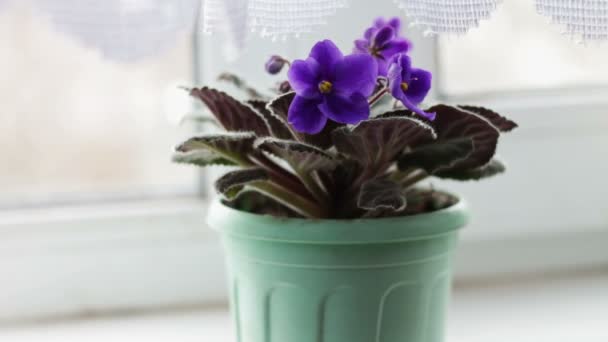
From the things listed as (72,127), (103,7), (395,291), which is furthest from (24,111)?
(395,291)

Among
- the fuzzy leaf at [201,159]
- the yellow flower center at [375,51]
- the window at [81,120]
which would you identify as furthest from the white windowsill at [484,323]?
the yellow flower center at [375,51]

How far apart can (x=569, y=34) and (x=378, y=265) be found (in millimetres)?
268

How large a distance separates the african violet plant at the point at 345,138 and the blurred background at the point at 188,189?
0.23 m

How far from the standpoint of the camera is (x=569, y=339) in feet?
3.18

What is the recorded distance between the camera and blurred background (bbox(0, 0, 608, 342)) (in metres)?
1.04

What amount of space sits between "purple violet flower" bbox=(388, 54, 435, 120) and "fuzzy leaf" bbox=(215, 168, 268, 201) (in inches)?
6.0

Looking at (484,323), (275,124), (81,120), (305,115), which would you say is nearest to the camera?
(305,115)

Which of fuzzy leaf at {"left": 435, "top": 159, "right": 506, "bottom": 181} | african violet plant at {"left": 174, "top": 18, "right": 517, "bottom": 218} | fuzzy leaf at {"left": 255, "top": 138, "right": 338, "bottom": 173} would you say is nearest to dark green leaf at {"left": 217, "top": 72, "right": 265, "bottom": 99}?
african violet plant at {"left": 174, "top": 18, "right": 517, "bottom": 218}

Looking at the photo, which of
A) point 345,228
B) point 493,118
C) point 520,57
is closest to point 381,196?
point 345,228

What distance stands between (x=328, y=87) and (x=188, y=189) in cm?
51

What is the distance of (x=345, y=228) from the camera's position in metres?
0.73

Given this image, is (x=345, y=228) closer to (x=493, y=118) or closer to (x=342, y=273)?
(x=342, y=273)

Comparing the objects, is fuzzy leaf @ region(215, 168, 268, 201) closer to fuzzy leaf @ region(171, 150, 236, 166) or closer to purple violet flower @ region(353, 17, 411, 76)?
fuzzy leaf @ region(171, 150, 236, 166)

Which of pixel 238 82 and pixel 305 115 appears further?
pixel 238 82
